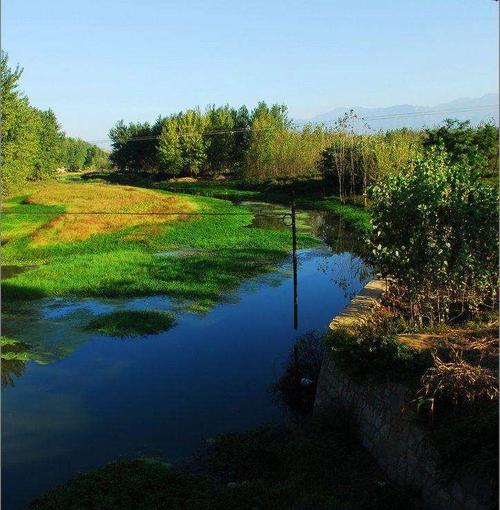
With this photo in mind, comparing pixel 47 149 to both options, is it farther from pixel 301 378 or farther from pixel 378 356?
pixel 378 356

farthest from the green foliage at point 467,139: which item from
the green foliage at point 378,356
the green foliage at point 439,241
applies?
the green foliage at point 378,356

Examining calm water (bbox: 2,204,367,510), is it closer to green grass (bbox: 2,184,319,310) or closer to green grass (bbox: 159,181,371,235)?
green grass (bbox: 2,184,319,310)

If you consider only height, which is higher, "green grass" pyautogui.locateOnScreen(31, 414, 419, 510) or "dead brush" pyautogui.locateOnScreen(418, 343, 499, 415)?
"dead brush" pyautogui.locateOnScreen(418, 343, 499, 415)

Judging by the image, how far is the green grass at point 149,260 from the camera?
74.4 ft

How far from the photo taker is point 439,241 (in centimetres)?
1306

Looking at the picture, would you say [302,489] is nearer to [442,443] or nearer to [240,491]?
[240,491]

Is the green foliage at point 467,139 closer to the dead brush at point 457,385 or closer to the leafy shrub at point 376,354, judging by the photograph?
the leafy shrub at point 376,354

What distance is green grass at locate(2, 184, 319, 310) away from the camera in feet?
74.4

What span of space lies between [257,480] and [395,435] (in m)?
2.54

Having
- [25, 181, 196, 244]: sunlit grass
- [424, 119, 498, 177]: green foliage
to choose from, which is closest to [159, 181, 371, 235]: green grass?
[424, 119, 498, 177]: green foliage

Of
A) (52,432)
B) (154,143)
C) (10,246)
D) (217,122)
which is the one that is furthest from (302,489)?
(154,143)

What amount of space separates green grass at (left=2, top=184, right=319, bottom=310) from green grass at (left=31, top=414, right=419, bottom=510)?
1011 cm

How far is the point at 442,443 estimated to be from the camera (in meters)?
8.29

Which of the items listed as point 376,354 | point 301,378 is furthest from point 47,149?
point 376,354
